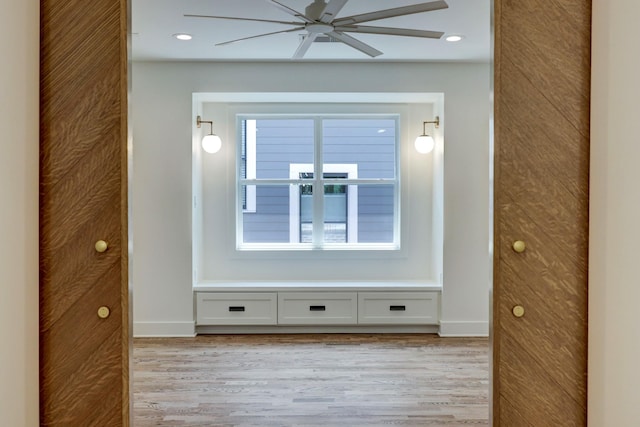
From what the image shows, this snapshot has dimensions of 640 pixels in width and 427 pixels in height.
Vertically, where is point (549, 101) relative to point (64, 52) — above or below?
below

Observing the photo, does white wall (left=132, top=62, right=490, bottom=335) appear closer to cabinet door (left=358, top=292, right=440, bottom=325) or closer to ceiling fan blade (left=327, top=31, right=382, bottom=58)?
cabinet door (left=358, top=292, right=440, bottom=325)

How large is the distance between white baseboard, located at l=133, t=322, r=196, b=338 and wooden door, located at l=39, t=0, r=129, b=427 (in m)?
2.88

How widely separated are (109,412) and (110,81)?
43.4 inches

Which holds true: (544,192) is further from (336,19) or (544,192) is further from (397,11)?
(336,19)

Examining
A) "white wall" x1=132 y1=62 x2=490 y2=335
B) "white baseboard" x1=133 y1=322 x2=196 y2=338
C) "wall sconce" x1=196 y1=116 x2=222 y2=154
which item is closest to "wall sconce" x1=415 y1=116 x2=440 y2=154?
"white wall" x1=132 y1=62 x2=490 y2=335

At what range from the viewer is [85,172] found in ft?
5.21

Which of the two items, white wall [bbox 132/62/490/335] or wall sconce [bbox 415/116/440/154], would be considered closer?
white wall [bbox 132/62/490/335]

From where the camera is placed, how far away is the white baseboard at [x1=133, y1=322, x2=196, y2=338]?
14.4ft

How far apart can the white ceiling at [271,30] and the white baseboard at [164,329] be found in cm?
241
